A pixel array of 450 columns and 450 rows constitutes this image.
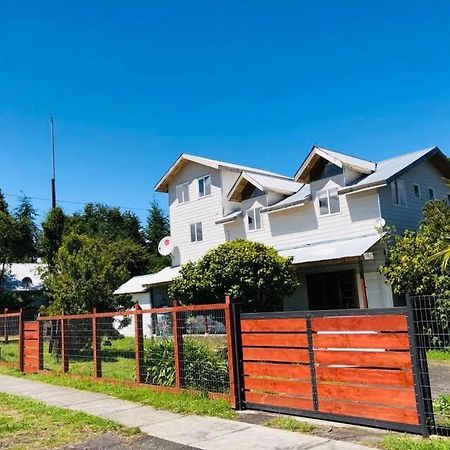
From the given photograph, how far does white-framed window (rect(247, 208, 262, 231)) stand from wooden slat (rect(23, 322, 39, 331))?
41.2ft

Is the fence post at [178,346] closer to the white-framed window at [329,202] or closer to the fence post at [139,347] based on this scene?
the fence post at [139,347]

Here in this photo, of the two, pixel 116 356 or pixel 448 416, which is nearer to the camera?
pixel 448 416

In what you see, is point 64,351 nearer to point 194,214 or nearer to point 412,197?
point 412,197

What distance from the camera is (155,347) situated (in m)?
10.1

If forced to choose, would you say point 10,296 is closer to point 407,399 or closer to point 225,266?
point 225,266

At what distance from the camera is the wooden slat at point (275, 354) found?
23.6ft

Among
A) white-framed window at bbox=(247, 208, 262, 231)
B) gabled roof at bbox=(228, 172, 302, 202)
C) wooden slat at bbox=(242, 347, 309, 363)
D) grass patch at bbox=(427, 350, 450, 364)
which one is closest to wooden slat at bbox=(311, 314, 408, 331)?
wooden slat at bbox=(242, 347, 309, 363)

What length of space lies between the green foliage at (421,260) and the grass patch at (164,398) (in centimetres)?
982

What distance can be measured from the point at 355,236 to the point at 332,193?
7.24 feet

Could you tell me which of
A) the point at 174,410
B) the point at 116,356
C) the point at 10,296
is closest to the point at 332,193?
the point at 116,356

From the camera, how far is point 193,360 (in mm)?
9188

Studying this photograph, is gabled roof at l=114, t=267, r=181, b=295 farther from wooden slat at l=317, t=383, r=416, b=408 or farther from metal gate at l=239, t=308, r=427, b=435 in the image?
wooden slat at l=317, t=383, r=416, b=408

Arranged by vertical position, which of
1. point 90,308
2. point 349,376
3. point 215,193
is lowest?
point 349,376

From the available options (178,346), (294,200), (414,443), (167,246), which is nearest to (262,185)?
(294,200)
